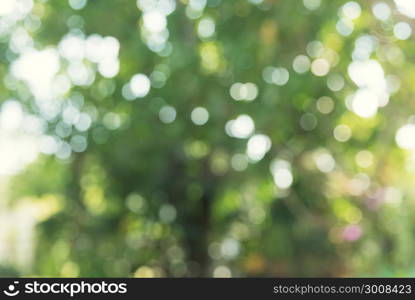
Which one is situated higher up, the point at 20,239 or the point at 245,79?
the point at 20,239

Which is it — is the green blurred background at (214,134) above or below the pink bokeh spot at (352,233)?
above

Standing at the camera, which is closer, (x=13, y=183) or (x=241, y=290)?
(x=241, y=290)

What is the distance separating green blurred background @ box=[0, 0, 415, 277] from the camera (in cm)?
374

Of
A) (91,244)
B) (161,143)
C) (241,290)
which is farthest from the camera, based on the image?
(91,244)

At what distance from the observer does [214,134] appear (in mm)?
4031

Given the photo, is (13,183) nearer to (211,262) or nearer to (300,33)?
(211,262)

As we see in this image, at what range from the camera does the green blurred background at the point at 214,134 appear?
12.3ft

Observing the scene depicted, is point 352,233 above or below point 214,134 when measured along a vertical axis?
below

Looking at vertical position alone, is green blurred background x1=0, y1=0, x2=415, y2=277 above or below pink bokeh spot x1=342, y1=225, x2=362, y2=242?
above

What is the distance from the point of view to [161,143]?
4410mm

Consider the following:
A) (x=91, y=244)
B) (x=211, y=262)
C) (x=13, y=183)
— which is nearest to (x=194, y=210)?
(x=211, y=262)

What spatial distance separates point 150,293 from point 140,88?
2.07 m

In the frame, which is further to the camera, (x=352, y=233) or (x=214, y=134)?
(x=352, y=233)

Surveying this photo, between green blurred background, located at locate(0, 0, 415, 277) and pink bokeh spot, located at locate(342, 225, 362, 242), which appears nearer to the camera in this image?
green blurred background, located at locate(0, 0, 415, 277)
